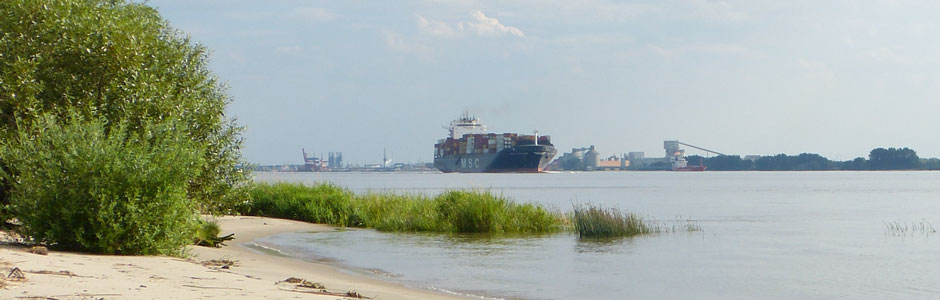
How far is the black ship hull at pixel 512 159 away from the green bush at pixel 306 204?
112695 millimetres

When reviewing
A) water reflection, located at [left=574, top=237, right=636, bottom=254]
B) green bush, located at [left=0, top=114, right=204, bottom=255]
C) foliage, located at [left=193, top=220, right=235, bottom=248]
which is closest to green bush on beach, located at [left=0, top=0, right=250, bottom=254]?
green bush, located at [left=0, top=114, right=204, bottom=255]

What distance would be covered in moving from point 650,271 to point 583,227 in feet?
22.8

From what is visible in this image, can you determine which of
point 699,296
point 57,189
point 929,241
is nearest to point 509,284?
point 699,296

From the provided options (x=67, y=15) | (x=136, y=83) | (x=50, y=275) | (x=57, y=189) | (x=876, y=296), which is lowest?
(x=876, y=296)

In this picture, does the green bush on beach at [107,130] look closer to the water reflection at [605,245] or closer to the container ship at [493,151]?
the water reflection at [605,245]

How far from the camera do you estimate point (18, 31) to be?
1530 cm

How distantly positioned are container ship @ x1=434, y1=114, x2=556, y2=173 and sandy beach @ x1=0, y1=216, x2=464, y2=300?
131 m

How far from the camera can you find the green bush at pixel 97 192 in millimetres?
12352

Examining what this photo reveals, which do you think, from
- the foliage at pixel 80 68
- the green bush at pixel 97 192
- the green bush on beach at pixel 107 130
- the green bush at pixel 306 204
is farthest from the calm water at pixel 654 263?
the foliage at pixel 80 68

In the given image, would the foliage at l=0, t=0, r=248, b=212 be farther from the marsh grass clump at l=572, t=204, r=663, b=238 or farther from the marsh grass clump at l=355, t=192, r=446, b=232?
the marsh grass clump at l=572, t=204, r=663, b=238

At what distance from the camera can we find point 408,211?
94.1 feet

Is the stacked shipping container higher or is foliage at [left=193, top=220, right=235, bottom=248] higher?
the stacked shipping container

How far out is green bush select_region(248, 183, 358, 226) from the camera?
99.2 ft

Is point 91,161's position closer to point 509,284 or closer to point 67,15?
point 67,15
